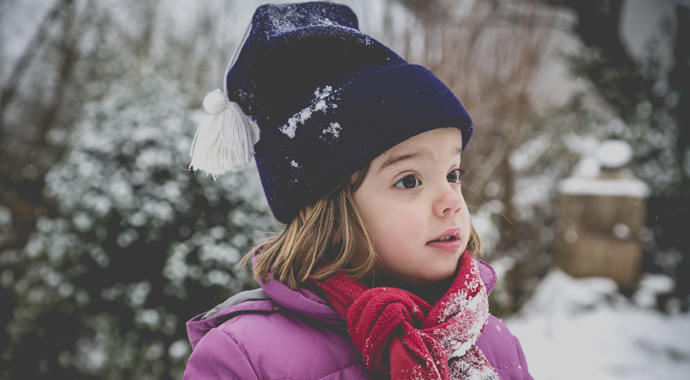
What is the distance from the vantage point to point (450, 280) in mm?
1221

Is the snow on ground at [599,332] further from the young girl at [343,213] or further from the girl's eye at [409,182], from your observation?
the girl's eye at [409,182]

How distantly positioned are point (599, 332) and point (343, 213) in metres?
4.16

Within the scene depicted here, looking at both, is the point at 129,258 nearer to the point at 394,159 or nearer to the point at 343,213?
the point at 343,213

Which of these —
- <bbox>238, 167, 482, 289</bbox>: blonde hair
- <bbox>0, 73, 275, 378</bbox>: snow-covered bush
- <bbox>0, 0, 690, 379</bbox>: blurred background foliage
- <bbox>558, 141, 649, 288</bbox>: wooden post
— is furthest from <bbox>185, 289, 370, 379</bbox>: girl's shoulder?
<bbox>558, 141, 649, 288</bbox>: wooden post

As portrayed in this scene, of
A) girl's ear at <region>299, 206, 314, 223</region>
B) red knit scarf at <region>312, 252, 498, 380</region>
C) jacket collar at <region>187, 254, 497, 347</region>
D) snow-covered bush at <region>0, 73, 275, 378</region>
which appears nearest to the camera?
red knit scarf at <region>312, 252, 498, 380</region>

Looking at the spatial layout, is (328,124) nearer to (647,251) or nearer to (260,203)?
(260,203)

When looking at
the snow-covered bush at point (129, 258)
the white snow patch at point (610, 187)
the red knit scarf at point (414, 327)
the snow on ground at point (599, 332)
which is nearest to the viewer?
the red knit scarf at point (414, 327)

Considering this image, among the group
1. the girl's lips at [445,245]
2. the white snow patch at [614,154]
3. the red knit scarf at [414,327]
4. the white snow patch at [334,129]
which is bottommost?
the white snow patch at [614,154]

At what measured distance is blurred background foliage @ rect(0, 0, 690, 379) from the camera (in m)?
2.66

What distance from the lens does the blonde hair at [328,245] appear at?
1145 millimetres

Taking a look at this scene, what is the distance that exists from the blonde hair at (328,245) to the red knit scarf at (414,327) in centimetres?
6

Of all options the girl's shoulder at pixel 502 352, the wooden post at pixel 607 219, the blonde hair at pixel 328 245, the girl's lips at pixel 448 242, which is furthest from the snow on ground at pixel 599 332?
the blonde hair at pixel 328 245

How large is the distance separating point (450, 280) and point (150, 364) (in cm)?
221

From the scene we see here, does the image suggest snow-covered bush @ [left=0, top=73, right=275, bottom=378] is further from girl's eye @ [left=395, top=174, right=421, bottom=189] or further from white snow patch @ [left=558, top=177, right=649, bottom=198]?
white snow patch @ [left=558, top=177, right=649, bottom=198]
